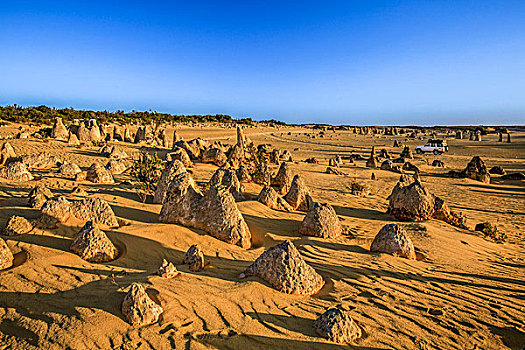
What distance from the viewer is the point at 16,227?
470 cm

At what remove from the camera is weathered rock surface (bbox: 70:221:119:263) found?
434 cm

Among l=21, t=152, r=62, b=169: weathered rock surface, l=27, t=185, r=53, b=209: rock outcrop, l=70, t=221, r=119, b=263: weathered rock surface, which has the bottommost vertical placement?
l=70, t=221, r=119, b=263: weathered rock surface

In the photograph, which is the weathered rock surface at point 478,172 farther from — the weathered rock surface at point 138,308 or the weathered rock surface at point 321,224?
the weathered rock surface at point 138,308

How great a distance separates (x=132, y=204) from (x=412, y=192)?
759cm

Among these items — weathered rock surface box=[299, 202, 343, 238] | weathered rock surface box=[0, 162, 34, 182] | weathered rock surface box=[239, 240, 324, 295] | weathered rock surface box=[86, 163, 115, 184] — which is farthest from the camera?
weathered rock surface box=[86, 163, 115, 184]

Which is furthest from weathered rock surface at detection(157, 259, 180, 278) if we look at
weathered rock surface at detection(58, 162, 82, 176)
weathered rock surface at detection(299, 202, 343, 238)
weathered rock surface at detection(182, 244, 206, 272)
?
weathered rock surface at detection(58, 162, 82, 176)

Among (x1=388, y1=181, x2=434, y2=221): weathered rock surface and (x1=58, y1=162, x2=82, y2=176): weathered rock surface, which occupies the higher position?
(x1=58, y1=162, x2=82, y2=176): weathered rock surface

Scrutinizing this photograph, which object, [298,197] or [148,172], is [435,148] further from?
[148,172]

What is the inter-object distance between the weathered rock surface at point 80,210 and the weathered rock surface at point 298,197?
496cm

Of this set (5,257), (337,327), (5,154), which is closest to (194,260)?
(337,327)

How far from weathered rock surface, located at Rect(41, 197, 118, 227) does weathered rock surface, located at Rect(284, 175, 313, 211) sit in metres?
4.96

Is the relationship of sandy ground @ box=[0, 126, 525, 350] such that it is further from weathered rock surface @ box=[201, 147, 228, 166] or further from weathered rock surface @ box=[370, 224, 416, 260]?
weathered rock surface @ box=[201, 147, 228, 166]

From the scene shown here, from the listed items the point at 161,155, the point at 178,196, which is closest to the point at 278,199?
the point at 178,196

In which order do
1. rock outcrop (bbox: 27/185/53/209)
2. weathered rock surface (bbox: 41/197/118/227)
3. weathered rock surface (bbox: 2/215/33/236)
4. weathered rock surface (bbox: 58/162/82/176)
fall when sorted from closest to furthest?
weathered rock surface (bbox: 2/215/33/236) → weathered rock surface (bbox: 41/197/118/227) → rock outcrop (bbox: 27/185/53/209) → weathered rock surface (bbox: 58/162/82/176)
